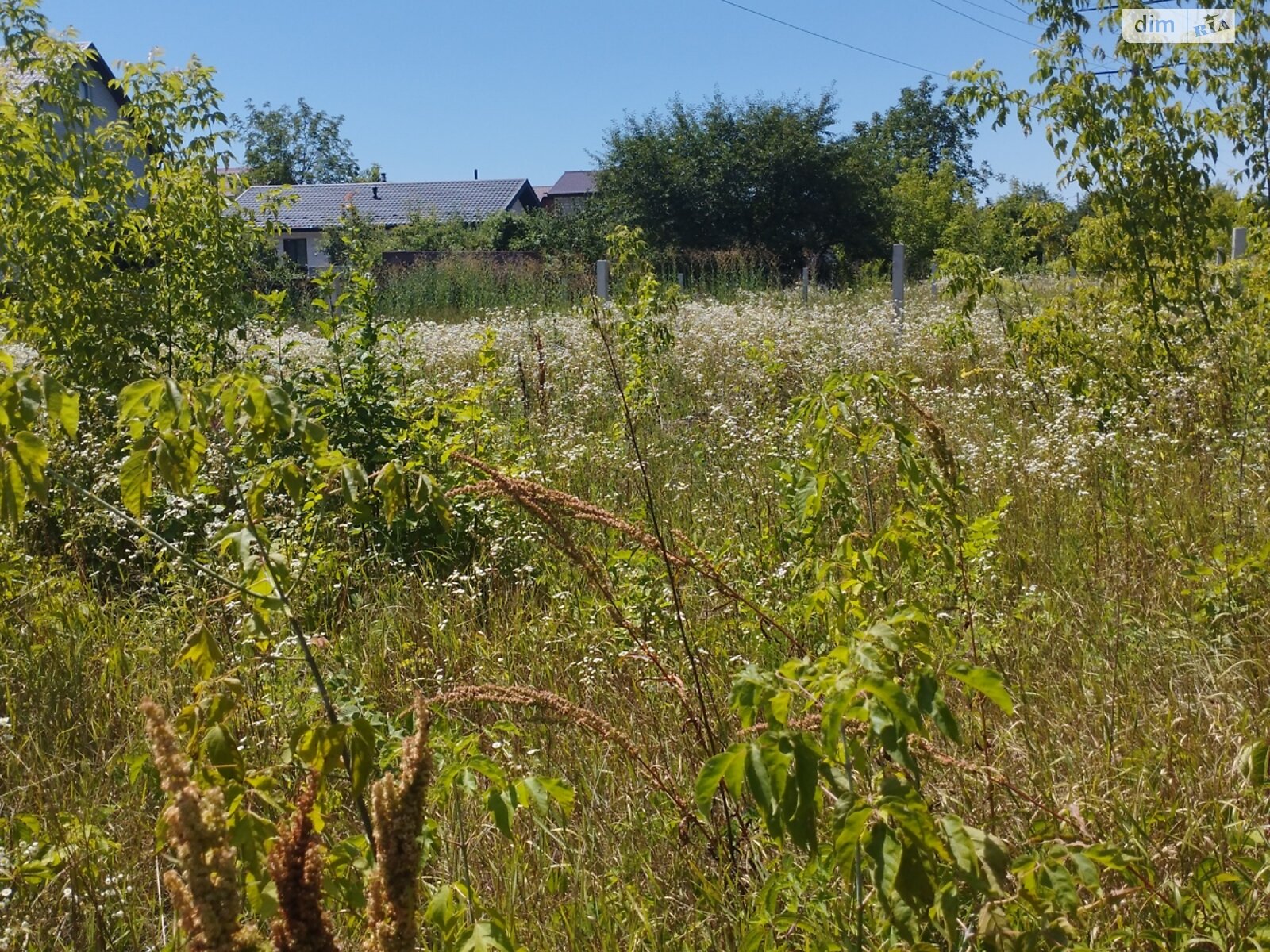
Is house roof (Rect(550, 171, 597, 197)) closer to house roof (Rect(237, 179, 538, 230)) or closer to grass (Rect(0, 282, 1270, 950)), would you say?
house roof (Rect(237, 179, 538, 230))

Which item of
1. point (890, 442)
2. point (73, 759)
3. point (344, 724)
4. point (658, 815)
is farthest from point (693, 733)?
point (890, 442)

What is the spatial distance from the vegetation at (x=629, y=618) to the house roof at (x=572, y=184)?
221 feet

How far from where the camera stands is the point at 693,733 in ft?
8.80

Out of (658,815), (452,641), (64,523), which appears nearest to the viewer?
(658,815)

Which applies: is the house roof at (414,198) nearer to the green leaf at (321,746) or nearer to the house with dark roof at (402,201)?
the house with dark roof at (402,201)

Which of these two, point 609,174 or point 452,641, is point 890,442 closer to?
point 452,641

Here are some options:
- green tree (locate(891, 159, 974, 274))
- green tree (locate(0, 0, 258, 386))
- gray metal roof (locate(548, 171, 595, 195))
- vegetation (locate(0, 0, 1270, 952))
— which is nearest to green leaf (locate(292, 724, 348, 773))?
vegetation (locate(0, 0, 1270, 952))

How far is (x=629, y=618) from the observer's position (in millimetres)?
3229

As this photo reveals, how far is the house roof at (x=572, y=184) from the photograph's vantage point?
7256 cm

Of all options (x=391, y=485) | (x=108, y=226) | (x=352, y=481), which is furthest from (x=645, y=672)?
(x=108, y=226)

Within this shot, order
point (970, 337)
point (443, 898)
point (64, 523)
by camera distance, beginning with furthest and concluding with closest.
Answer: point (970, 337) < point (64, 523) < point (443, 898)

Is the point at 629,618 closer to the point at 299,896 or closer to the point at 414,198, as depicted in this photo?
the point at 299,896

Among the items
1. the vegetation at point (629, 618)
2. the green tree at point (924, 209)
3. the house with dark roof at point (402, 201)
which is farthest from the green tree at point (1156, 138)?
the house with dark roof at point (402, 201)

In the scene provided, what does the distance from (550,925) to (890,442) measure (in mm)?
3511
